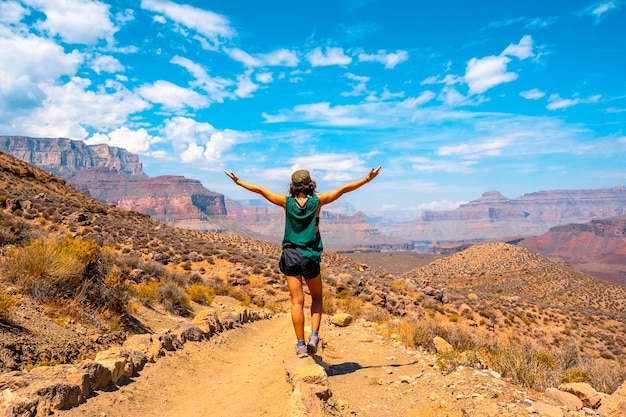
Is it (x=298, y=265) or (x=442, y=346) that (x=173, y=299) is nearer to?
(x=298, y=265)

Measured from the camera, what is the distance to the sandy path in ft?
14.1

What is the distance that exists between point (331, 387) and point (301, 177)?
274cm

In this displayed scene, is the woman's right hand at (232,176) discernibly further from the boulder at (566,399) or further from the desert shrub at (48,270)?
the boulder at (566,399)

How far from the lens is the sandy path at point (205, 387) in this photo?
430cm

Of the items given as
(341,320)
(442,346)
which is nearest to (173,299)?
(341,320)

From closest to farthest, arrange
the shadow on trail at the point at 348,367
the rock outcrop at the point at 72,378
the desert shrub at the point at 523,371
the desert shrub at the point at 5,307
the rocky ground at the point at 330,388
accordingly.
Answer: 1. the rock outcrop at the point at 72,378
2. the rocky ground at the point at 330,388
3. the desert shrub at the point at 523,371
4. the desert shrub at the point at 5,307
5. the shadow on trail at the point at 348,367

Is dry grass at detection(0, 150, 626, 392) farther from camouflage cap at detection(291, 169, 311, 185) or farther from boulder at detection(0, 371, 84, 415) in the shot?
camouflage cap at detection(291, 169, 311, 185)

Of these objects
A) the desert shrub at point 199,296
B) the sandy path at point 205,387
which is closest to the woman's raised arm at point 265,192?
the sandy path at point 205,387

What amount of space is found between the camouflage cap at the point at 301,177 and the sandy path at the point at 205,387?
260cm

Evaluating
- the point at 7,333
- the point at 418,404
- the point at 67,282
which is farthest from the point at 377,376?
the point at 67,282

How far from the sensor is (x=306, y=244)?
523 cm

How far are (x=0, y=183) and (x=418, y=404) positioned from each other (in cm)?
4047

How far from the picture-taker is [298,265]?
17.1 feet

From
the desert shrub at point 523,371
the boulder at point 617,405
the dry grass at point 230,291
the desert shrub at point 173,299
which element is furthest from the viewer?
the desert shrub at point 173,299
